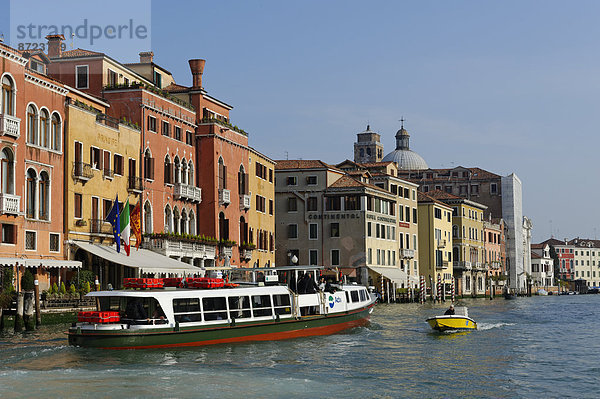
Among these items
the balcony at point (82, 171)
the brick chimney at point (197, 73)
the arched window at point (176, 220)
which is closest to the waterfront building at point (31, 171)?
the balcony at point (82, 171)

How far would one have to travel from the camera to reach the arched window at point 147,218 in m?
43.7

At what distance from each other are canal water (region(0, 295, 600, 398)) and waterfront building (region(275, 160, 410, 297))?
3397 centimetres

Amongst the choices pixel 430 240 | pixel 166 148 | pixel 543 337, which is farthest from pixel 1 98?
pixel 430 240

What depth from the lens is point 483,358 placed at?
26.5 m

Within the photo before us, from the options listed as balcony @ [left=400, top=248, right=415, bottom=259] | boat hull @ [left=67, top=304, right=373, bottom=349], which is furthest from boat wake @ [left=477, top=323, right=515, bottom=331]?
balcony @ [left=400, top=248, right=415, bottom=259]

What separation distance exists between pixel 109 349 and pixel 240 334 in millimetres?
4608

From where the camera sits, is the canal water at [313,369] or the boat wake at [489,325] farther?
the boat wake at [489,325]

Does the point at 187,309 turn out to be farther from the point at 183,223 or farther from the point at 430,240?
the point at 430,240

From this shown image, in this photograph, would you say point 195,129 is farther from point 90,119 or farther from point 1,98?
point 1,98

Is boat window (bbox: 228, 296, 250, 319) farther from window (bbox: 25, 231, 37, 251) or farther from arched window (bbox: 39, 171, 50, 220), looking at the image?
arched window (bbox: 39, 171, 50, 220)

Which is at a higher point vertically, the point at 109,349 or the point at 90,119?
the point at 90,119

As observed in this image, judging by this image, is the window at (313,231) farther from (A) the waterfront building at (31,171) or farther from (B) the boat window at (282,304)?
(B) the boat window at (282,304)

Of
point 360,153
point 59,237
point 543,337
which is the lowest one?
point 543,337

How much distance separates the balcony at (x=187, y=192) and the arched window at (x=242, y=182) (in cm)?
456
